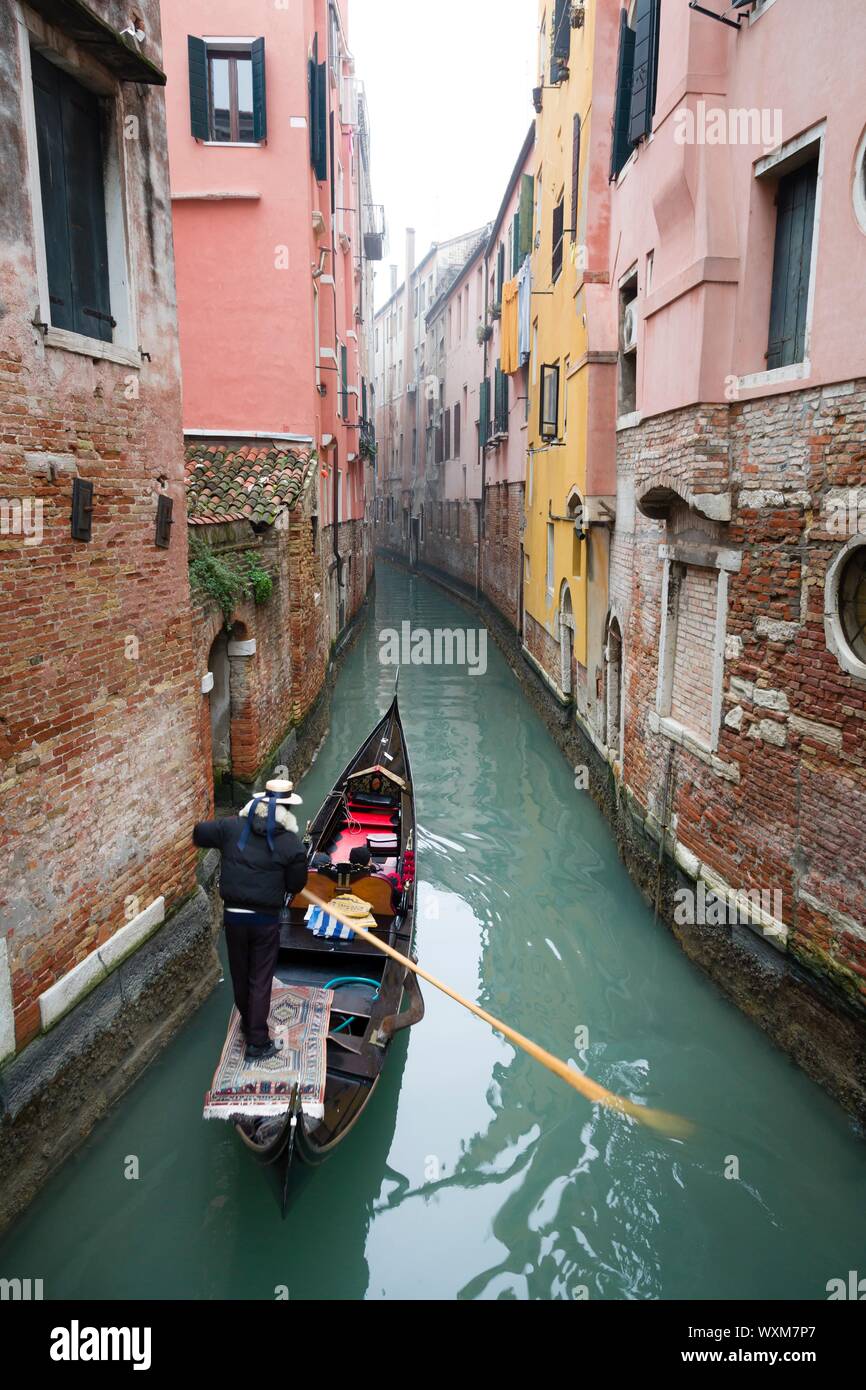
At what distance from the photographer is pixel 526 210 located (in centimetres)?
1570

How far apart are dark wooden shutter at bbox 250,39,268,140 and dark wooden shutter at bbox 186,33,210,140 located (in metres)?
0.56

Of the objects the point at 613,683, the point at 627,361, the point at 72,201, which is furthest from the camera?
the point at 613,683

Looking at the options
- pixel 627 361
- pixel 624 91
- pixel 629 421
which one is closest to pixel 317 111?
pixel 624 91

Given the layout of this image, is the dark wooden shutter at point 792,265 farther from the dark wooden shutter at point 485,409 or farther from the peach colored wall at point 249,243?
the dark wooden shutter at point 485,409

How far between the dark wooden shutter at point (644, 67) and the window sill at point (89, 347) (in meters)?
4.59

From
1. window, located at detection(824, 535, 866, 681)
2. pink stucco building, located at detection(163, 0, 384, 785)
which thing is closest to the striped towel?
window, located at detection(824, 535, 866, 681)

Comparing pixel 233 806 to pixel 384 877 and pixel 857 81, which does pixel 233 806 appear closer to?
pixel 384 877

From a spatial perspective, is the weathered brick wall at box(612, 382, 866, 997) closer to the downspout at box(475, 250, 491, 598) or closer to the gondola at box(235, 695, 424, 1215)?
the gondola at box(235, 695, 424, 1215)

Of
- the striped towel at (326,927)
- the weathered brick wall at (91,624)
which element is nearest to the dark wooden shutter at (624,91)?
the weathered brick wall at (91,624)

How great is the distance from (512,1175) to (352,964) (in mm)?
1530

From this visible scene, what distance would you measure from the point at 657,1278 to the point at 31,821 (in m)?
3.56

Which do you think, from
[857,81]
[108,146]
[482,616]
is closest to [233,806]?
[108,146]

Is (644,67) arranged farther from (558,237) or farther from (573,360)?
(558,237)

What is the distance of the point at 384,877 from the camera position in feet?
20.7
